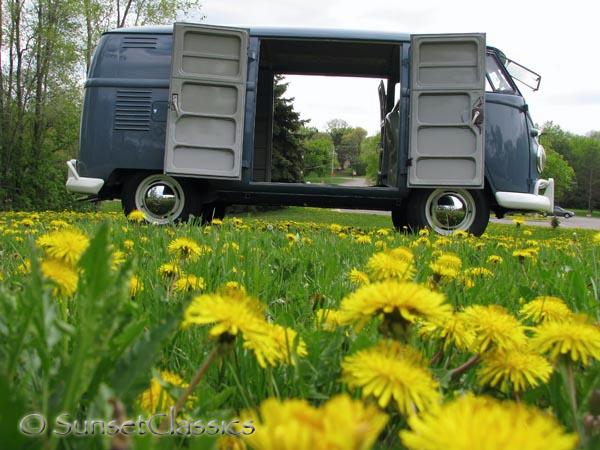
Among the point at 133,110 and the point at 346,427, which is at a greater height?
the point at 133,110

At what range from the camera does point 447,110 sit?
206 inches

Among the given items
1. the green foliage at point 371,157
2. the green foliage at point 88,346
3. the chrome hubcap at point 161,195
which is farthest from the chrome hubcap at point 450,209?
the green foliage at point 371,157

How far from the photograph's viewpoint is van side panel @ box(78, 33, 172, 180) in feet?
17.5

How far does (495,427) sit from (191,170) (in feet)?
16.5

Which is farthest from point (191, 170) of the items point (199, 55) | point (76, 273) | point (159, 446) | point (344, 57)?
point (159, 446)

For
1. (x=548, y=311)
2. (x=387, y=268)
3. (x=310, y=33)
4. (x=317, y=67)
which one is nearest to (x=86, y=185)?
(x=310, y=33)

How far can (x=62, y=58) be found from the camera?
→ 45.0 ft

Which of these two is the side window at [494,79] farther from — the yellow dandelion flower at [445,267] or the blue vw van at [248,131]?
the yellow dandelion flower at [445,267]

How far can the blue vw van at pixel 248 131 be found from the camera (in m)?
5.12

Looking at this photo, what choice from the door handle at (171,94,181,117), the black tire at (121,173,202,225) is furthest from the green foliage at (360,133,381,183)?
the door handle at (171,94,181,117)

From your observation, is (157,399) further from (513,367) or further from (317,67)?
(317,67)

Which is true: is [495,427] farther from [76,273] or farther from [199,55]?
[199,55]

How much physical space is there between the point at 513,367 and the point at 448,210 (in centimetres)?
511

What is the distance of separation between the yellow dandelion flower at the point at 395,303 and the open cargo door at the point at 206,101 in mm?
4719
